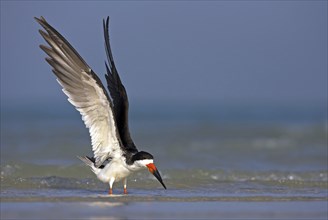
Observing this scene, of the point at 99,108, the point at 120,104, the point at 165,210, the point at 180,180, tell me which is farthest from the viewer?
the point at 180,180

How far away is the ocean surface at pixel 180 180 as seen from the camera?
10.6 m

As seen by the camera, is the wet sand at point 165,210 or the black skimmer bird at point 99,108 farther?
the black skimmer bird at point 99,108

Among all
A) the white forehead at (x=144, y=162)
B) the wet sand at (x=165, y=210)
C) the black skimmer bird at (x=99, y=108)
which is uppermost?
the black skimmer bird at (x=99, y=108)

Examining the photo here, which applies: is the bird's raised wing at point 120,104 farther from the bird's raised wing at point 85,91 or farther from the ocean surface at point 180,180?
the ocean surface at point 180,180

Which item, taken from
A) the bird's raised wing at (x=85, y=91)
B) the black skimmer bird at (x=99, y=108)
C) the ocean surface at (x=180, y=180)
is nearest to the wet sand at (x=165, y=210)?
the ocean surface at (x=180, y=180)

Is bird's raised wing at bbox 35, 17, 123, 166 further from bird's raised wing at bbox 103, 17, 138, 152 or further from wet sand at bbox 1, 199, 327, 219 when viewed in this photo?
wet sand at bbox 1, 199, 327, 219

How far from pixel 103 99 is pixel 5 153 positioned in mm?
7912

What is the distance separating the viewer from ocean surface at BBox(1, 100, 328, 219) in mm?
10617

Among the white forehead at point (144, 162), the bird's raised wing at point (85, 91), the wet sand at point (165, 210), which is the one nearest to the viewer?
the wet sand at point (165, 210)

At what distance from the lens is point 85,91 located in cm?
1192

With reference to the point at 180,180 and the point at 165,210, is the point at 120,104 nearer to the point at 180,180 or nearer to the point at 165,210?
the point at 165,210

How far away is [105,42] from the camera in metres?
11.9

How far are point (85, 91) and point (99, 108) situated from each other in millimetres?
305

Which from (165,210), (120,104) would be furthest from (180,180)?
(165,210)
